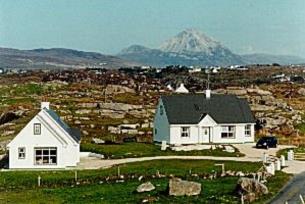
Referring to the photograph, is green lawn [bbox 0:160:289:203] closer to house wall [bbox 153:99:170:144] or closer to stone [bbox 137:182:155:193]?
stone [bbox 137:182:155:193]

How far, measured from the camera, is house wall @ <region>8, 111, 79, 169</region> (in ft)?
176

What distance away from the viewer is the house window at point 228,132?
69.2 meters

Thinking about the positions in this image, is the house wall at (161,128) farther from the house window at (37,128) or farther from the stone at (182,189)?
the stone at (182,189)

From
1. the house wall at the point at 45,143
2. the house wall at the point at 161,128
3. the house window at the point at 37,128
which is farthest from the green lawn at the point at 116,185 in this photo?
the house wall at the point at 161,128

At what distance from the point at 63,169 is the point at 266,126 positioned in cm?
3576

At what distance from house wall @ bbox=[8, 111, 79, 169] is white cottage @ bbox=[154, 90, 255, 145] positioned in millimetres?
16158

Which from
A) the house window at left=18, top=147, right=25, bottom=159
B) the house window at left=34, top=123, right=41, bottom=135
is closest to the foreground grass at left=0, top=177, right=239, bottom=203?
the house window at left=18, top=147, right=25, bottom=159

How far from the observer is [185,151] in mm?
61031

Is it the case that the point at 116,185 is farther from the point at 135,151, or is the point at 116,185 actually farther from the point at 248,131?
the point at 248,131

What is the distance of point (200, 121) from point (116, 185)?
27.3 m

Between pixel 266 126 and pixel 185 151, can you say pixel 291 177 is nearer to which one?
pixel 185 151

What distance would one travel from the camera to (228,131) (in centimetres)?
6938

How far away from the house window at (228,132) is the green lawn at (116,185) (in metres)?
17.4

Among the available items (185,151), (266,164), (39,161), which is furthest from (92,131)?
(266,164)
